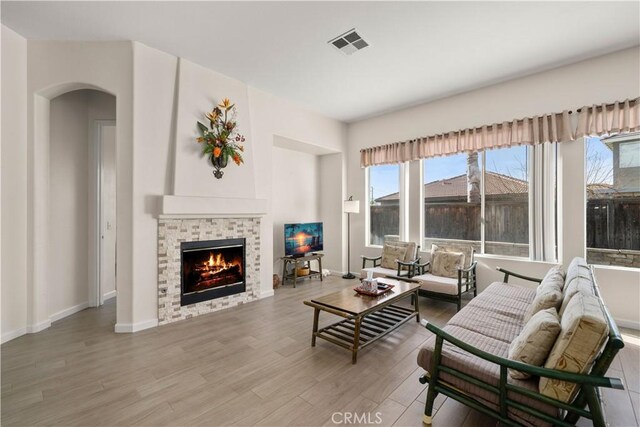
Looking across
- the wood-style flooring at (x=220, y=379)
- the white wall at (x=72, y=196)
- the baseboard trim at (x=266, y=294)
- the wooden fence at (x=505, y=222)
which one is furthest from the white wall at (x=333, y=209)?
the white wall at (x=72, y=196)

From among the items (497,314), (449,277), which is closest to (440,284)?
(449,277)

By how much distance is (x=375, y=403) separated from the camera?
6.28 feet

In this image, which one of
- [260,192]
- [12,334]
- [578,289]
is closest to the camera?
[578,289]

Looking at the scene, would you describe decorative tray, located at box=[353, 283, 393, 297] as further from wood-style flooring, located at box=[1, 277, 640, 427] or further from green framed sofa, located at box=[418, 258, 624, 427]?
green framed sofa, located at box=[418, 258, 624, 427]

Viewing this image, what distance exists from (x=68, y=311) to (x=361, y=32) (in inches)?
185

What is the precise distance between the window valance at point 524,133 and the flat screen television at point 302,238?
5.85 ft

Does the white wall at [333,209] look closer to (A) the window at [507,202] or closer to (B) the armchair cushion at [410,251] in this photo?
(B) the armchair cushion at [410,251]

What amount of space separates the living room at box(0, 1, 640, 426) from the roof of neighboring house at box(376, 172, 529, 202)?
3 centimetres

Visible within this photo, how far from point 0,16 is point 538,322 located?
494 centimetres

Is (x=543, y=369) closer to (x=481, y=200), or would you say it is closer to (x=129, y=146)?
(x=481, y=200)

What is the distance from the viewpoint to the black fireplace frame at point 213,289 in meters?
3.43

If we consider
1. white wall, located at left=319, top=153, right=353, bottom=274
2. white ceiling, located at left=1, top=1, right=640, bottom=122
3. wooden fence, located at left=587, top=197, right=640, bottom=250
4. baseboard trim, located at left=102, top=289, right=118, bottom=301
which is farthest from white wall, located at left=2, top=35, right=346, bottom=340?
wooden fence, located at left=587, top=197, right=640, bottom=250

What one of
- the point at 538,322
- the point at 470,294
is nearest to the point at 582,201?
the point at 470,294

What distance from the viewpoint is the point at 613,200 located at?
331cm
